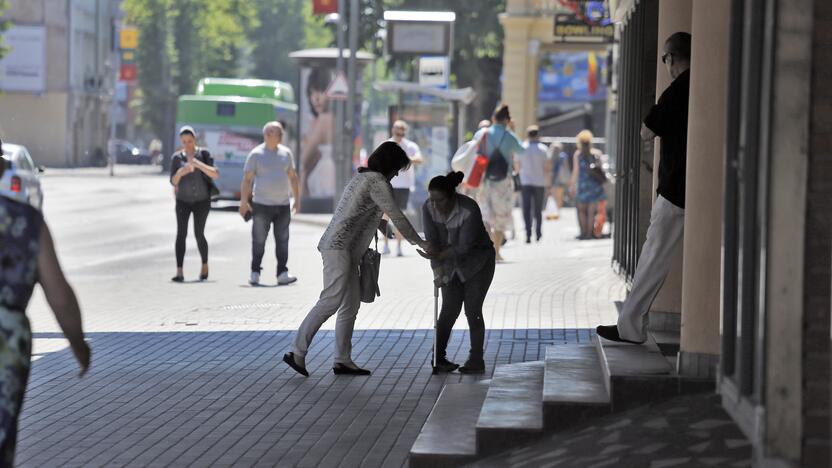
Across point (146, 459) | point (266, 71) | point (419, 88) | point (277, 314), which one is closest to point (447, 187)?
point (146, 459)

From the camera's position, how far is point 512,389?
9.55 m

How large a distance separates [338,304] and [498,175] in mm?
9605

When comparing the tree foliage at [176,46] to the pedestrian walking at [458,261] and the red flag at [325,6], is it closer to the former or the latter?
the red flag at [325,6]

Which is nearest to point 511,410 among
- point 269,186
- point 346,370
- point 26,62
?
point 346,370

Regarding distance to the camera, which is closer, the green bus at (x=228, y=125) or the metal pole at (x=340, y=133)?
the metal pole at (x=340, y=133)

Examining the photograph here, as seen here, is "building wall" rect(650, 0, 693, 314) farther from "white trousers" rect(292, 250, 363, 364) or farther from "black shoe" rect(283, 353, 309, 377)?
"black shoe" rect(283, 353, 309, 377)

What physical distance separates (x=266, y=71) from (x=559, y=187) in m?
72.6

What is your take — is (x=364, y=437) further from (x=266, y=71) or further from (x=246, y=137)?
(x=266, y=71)

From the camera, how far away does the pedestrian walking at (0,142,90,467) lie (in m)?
5.53

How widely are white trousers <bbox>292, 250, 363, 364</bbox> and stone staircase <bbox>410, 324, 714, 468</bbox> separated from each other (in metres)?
1.61

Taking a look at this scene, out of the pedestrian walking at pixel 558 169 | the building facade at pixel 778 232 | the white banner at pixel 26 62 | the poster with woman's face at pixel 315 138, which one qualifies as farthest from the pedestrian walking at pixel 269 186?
the white banner at pixel 26 62

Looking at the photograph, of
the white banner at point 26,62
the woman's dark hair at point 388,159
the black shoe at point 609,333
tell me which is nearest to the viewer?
the black shoe at point 609,333

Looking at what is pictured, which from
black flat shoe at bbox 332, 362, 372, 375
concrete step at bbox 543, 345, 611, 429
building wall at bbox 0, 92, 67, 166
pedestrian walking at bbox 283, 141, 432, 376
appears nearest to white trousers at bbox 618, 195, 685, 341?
concrete step at bbox 543, 345, 611, 429

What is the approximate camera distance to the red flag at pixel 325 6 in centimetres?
3481
